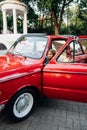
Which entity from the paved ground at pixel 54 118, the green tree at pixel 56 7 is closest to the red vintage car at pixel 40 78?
the paved ground at pixel 54 118

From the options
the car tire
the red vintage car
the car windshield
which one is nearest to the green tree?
the car windshield

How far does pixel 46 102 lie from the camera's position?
16.4 feet

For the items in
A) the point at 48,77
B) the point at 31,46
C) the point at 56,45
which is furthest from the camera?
the point at 31,46

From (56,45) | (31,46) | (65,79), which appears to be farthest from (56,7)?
(65,79)

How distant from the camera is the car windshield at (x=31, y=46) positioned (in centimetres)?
444

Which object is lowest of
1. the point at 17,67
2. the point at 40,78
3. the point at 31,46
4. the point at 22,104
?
the point at 22,104

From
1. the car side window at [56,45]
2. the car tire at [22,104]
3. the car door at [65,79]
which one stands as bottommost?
the car tire at [22,104]

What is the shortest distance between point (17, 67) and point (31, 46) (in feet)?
3.69

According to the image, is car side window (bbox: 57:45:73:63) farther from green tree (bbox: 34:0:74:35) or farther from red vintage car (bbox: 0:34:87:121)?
green tree (bbox: 34:0:74:35)

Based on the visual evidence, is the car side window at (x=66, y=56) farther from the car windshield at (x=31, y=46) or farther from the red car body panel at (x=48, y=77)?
the car windshield at (x=31, y=46)

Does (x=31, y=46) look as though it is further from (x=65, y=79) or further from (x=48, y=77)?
(x=65, y=79)

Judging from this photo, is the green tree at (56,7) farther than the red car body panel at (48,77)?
Yes

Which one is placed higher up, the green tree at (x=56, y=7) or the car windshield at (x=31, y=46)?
the green tree at (x=56, y=7)

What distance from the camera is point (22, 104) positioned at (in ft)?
13.1
